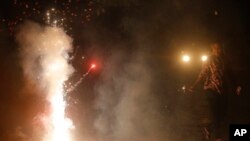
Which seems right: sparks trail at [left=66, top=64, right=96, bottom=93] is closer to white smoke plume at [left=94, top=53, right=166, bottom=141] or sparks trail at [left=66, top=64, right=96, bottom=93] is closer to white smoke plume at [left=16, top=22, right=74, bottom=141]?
white smoke plume at [left=94, top=53, right=166, bottom=141]

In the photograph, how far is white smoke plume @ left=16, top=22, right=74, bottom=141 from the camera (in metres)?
14.6

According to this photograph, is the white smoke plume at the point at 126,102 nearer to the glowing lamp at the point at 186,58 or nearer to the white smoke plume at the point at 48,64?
the glowing lamp at the point at 186,58

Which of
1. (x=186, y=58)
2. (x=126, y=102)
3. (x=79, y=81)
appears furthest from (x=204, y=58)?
(x=79, y=81)

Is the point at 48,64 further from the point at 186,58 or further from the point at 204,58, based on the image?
the point at 204,58

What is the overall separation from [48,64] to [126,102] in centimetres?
484

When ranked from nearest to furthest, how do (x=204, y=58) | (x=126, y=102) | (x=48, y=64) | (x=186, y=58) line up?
(x=48, y=64), (x=204, y=58), (x=186, y=58), (x=126, y=102)

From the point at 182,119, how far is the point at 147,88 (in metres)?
2.24

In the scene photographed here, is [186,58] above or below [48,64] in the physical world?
above

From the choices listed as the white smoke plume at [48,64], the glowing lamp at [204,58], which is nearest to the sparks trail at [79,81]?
the white smoke plume at [48,64]

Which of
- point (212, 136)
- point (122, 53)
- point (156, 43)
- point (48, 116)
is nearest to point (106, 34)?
point (122, 53)

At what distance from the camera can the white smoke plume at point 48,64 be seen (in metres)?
14.6

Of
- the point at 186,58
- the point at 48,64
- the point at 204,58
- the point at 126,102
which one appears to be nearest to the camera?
the point at 48,64

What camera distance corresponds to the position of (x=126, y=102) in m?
17.8

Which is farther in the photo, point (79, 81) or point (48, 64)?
point (79, 81)
